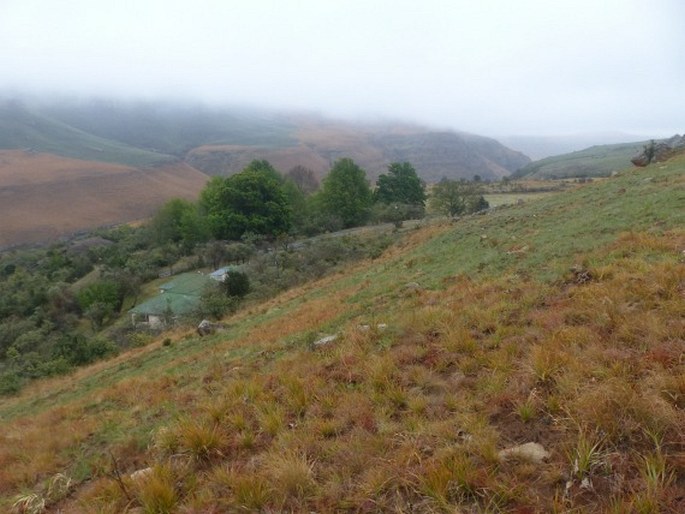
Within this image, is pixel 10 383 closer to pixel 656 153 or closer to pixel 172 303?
pixel 172 303

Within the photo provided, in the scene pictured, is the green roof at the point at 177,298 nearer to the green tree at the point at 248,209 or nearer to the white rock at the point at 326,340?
the green tree at the point at 248,209

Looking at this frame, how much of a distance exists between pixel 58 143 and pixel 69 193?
66917 mm

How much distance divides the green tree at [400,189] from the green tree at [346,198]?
7.20m

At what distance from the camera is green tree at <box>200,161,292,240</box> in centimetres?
5588

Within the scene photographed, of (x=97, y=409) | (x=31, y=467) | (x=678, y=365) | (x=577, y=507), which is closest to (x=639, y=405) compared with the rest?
(x=678, y=365)

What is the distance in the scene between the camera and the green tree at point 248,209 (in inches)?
2200

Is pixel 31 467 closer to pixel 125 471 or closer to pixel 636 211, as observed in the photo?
pixel 125 471

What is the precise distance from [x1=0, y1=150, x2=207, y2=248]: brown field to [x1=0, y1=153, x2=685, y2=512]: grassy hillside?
112076 millimetres

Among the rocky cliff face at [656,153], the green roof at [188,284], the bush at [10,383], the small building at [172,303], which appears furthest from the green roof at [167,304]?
the rocky cliff face at [656,153]

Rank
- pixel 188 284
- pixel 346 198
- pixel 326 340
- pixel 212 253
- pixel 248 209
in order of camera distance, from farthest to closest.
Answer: pixel 346 198 < pixel 248 209 < pixel 212 253 < pixel 188 284 < pixel 326 340

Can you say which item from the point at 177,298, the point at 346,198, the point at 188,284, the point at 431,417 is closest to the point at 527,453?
the point at 431,417

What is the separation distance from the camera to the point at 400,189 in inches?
2776

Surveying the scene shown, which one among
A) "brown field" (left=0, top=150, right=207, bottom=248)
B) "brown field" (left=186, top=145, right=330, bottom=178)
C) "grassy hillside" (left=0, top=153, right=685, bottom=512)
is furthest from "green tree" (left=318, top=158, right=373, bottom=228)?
"brown field" (left=186, top=145, right=330, bottom=178)

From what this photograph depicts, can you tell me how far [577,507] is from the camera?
3.13m
